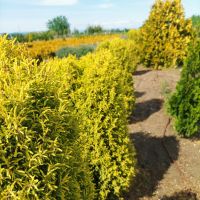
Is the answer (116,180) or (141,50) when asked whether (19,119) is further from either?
(141,50)

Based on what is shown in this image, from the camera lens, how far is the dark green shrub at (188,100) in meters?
9.34

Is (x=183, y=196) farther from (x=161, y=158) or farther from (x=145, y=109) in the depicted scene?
(x=145, y=109)

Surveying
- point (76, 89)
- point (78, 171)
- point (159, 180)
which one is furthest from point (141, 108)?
point (78, 171)

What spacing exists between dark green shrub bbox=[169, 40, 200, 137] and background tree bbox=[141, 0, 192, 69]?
10.1 metres

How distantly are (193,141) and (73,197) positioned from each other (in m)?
6.93

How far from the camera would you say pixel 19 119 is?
2.75 meters

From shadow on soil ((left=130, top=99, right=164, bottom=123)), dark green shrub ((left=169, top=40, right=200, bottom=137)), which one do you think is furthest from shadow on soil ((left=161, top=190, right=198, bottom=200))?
shadow on soil ((left=130, top=99, right=164, bottom=123))

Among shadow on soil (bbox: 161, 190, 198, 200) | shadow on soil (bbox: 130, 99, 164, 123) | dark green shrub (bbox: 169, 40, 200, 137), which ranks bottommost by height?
shadow on soil (bbox: 161, 190, 198, 200)

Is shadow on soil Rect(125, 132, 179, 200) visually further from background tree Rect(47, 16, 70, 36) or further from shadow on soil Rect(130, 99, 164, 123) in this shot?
background tree Rect(47, 16, 70, 36)

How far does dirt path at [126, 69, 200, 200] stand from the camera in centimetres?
705

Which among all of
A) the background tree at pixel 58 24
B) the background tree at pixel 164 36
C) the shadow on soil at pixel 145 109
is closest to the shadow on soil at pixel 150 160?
the shadow on soil at pixel 145 109

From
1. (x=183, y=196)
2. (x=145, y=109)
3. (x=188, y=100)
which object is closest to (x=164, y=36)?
(x=145, y=109)

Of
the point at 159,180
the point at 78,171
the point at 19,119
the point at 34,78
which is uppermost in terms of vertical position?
the point at 34,78

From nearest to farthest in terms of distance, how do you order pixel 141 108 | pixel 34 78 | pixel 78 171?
pixel 34 78 → pixel 78 171 → pixel 141 108
